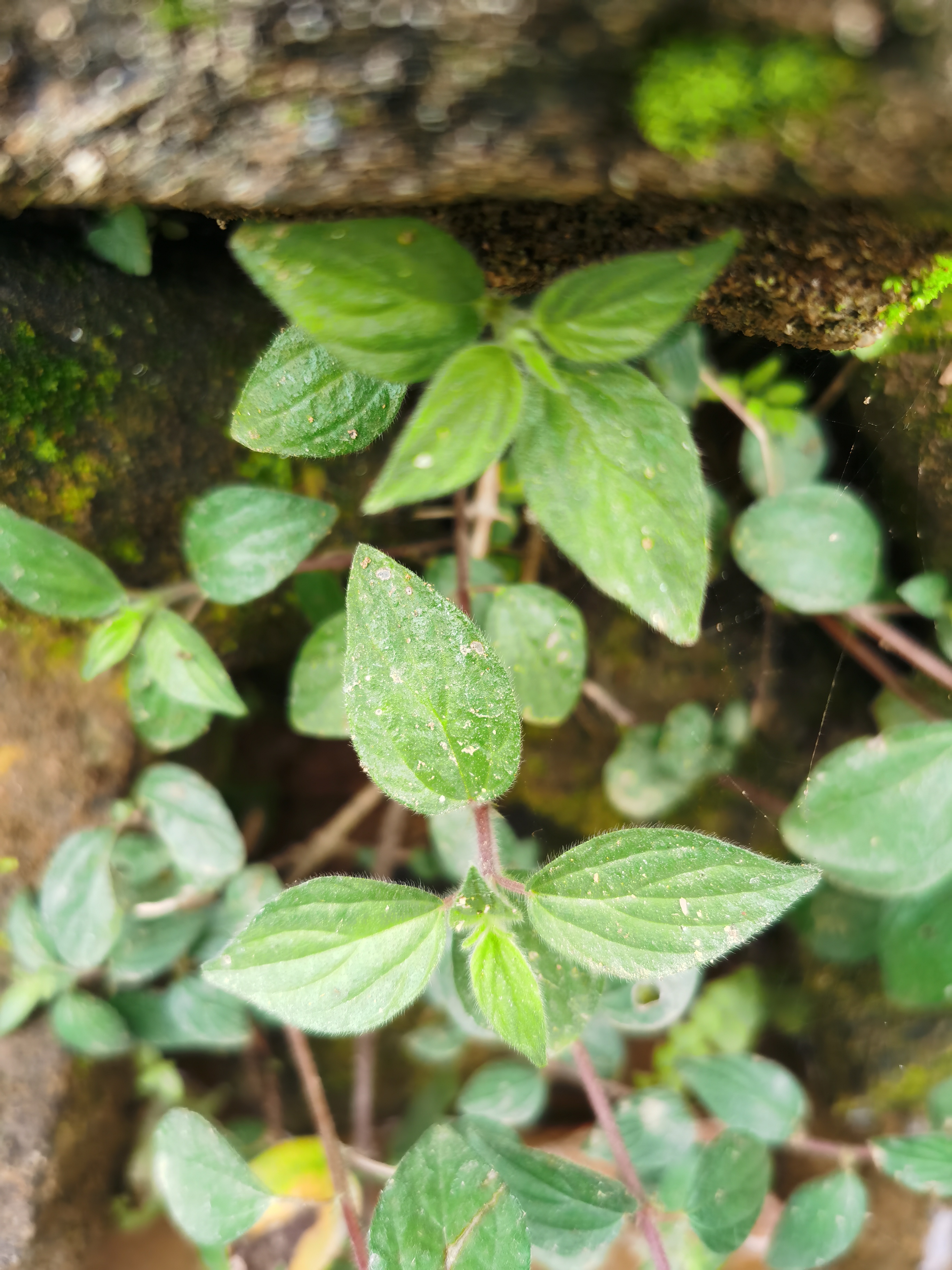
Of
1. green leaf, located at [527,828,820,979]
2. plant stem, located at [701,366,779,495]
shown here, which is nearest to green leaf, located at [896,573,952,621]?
plant stem, located at [701,366,779,495]

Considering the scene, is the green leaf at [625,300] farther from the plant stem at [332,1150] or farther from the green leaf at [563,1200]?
the plant stem at [332,1150]

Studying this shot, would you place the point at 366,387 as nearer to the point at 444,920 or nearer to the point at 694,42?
the point at 694,42

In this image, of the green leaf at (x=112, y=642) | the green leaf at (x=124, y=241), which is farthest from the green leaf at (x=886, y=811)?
the green leaf at (x=124, y=241)

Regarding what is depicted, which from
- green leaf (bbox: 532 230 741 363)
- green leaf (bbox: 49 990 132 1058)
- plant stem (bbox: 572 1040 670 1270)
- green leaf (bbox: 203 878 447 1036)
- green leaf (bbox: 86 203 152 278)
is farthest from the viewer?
green leaf (bbox: 49 990 132 1058)

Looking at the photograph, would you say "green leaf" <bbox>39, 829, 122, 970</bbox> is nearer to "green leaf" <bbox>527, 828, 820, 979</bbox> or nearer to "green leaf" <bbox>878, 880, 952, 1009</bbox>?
"green leaf" <bbox>527, 828, 820, 979</bbox>

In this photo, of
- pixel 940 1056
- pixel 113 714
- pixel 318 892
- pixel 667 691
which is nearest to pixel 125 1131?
pixel 113 714
